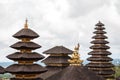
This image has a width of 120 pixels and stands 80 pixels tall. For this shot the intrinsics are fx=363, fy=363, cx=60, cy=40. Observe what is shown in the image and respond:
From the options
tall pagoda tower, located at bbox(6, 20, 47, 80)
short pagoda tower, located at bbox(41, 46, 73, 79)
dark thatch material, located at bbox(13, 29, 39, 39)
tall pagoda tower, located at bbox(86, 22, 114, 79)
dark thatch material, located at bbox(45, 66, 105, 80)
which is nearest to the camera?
dark thatch material, located at bbox(45, 66, 105, 80)

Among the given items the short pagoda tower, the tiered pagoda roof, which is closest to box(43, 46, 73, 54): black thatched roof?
the short pagoda tower

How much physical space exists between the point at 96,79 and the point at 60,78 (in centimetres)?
374

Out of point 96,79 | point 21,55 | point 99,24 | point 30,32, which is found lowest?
point 96,79

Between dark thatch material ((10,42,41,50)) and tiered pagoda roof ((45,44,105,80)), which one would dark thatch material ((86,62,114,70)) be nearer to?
tiered pagoda roof ((45,44,105,80))

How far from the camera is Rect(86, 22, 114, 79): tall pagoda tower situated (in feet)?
184

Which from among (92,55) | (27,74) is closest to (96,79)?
(27,74)

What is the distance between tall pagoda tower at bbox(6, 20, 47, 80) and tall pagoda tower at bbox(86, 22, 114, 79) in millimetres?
18632

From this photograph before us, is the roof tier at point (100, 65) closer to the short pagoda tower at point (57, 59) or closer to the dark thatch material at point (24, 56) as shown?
the short pagoda tower at point (57, 59)

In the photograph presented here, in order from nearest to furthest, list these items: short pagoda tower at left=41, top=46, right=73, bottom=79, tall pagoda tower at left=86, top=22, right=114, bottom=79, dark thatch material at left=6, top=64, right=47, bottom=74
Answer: dark thatch material at left=6, top=64, right=47, bottom=74
short pagoda tower at left=41, top=46, right=73, bottom=79
tall pagoda tower at left=86, top=22, right=114, bottom=79

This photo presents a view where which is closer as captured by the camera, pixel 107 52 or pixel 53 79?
pixel 53 79

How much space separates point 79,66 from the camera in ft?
123

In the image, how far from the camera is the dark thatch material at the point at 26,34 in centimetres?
3937

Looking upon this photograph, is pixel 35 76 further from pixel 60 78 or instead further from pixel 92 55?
pixel 92 55

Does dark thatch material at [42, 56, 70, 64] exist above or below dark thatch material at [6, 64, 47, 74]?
above
